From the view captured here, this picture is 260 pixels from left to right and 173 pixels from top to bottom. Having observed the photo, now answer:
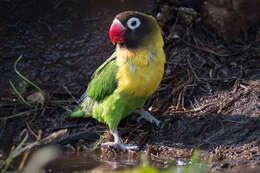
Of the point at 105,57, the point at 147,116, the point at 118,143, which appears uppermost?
the point at 105,57

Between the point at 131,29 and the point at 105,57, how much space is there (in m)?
1.06

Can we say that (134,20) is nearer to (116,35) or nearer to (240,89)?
(116,35)

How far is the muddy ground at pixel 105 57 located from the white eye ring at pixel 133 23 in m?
0.96

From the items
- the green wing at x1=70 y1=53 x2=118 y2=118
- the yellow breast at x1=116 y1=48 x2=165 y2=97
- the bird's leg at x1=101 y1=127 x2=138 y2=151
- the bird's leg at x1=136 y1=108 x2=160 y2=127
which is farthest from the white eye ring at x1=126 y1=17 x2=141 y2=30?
the bird's leg at x1=101 y1=127 x2=138 y2=151

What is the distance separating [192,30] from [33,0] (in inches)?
78.3

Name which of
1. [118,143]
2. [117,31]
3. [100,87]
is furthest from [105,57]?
[118,143]

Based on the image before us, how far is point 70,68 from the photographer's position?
4.34 m

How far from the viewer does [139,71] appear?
3303mm

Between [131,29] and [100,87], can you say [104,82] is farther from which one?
[131,29]

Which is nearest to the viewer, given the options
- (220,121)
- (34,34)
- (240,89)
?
(220,121)

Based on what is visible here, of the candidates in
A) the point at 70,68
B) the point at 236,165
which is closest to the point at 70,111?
the point at 70,68

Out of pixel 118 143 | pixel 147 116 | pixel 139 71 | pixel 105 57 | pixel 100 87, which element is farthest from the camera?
pixel 105 57

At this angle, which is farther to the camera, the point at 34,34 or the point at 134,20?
the point at 34,34

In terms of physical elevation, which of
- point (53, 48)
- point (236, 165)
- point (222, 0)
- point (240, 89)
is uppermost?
point (222, 0)
